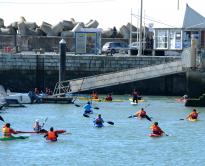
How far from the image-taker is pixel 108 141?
63.2 metres

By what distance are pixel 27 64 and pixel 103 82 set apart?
1039 cm

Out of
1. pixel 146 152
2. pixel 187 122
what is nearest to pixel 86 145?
pixel 146 152

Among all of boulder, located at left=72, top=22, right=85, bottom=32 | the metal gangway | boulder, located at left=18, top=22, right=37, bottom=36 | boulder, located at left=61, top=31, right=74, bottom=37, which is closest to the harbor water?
the metal gangway

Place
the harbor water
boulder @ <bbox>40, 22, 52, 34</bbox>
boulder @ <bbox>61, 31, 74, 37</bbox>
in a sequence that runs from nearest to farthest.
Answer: the harbor water < boulder @ <bbox>61, 31, 74, 37</bbox> < boulder @ <bbox>40, 22, 52, 34</bbox>

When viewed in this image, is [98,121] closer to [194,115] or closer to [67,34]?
[194,115]

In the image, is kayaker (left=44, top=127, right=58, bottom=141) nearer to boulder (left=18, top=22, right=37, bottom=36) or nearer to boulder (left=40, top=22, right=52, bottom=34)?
boulder (left=18, top=22, right=37, bottom=36)

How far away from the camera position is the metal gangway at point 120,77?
88.2 meters

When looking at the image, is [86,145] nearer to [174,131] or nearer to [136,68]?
[174,131]

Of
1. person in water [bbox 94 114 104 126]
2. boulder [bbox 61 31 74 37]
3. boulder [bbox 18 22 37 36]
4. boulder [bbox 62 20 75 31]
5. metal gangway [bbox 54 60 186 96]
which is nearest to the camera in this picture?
person in water [bbox 94 114 104 126]

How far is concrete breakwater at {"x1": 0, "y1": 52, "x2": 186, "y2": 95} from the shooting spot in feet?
312

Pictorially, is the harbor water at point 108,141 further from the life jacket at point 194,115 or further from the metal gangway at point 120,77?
the metal gangway at point 120,77

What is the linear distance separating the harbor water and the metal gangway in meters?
5.65

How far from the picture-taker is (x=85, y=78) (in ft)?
291

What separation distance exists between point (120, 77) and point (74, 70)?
8.47m
